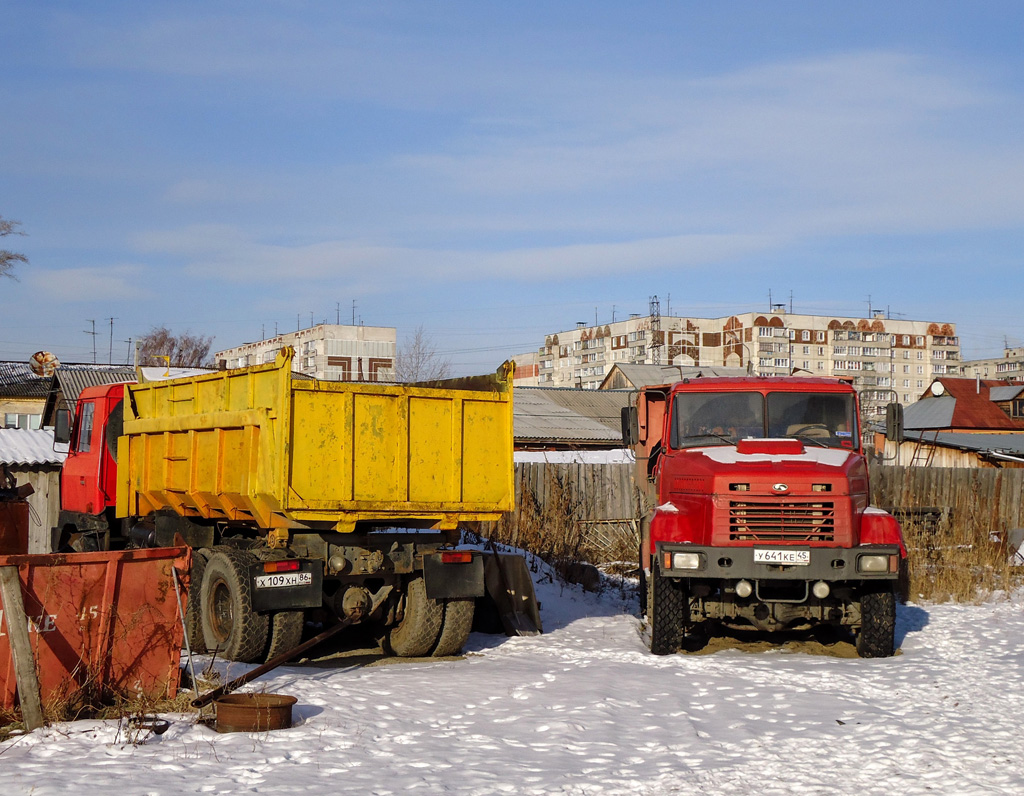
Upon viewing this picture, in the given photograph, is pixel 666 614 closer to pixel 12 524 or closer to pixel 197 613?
pixel 197 613

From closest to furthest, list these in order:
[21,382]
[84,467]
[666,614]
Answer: [666,614]
[84,467]
[21,382]

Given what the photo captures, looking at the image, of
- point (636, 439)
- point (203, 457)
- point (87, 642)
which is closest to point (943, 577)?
point (636, 439)

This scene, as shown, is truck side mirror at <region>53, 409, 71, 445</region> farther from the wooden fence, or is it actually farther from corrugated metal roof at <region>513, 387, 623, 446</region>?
corrugated metal roof at <region>513, 387, 623, 446</region>

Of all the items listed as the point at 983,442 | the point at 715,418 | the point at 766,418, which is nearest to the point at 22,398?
the point at 983,442

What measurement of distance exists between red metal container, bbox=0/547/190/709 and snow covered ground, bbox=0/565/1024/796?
450 mm

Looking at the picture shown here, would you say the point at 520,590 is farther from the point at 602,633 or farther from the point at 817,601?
the point at 817,601

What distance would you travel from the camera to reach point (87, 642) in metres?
7.29

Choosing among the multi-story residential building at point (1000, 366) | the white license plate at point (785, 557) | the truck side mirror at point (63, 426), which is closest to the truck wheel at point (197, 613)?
the truck side mirror at point (63, 426)

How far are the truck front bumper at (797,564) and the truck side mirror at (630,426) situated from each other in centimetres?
254

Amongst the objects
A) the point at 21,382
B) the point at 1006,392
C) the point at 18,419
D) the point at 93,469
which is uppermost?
the point at 1006,392

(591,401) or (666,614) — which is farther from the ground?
(591,401)

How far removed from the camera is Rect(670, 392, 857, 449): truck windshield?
11383mm

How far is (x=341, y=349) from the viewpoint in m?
103

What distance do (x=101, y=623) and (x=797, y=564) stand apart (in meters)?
5.94
